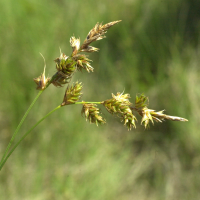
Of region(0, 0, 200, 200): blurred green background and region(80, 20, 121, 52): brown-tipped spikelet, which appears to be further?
region(0, 0, 200, 200): blurred green background

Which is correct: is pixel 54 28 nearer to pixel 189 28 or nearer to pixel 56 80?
pixel 189 28

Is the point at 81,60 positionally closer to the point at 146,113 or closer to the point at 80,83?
the point at 80,83

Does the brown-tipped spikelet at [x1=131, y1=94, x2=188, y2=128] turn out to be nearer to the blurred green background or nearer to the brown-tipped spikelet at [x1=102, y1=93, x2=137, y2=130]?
the brown-tipped spikelet at [x1=102, y1=93, x2=137, y2=130]

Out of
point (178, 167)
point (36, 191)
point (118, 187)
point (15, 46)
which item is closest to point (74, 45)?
point (36, 191)

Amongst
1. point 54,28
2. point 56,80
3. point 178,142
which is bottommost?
point 56,80

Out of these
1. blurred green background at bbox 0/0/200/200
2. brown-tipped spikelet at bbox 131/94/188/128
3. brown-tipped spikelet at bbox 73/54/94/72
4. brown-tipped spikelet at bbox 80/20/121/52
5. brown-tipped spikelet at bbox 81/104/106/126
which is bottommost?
brown-tipped spikelet at bbox 81/104/106/126

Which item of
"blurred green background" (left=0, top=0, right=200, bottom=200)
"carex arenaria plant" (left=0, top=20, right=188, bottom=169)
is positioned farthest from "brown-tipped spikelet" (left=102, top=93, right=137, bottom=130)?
"blurred green background" (left=0, top=0, right=200, bottom=200)

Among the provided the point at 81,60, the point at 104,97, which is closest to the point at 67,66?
the point at 81,60

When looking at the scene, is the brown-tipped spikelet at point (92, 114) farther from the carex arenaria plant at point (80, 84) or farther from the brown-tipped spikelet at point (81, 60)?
the brown-tipped spikelet at point (81, 60)

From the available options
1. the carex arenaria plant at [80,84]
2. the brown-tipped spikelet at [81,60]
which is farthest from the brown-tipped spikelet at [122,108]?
the brown-tipped spikelet at [81,60]
